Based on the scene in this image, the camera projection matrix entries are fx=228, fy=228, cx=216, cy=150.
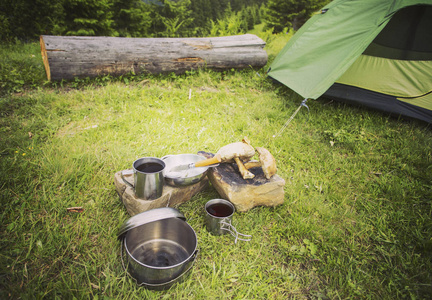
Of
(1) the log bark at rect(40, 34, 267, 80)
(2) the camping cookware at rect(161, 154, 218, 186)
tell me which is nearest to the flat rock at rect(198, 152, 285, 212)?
(2) the camping cookware at rect(161, 154, 218, 186)

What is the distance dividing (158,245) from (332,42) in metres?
3.84

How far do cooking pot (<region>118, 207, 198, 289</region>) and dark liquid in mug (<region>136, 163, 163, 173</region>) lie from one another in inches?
17.0

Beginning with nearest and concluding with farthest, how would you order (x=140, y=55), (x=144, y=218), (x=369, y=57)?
1. (x=144, y=218)
2. (x=369, y=57)
3. (x=140, y=55)

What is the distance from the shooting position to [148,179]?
182 cm

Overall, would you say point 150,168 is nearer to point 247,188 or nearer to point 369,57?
point 247,188

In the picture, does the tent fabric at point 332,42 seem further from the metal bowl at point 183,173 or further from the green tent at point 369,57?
Result: the metal bowl at point 183,173

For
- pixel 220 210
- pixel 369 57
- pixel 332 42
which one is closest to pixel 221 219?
pixel 220 210

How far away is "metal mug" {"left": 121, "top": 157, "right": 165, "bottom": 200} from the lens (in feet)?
5.96

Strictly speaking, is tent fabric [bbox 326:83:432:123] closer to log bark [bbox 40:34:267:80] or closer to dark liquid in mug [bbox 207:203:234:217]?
log bark [bbox 40:34:267:80]

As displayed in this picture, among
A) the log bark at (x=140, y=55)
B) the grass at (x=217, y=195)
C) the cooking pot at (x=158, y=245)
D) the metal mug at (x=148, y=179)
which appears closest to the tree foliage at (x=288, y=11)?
the log bark at (x=140, y=55)

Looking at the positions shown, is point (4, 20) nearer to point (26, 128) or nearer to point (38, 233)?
point (26, 128)

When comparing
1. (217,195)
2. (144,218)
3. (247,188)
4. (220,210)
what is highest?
(144,218)

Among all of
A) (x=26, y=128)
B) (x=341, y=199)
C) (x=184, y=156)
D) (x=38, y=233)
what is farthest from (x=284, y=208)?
(x=26, y=128)

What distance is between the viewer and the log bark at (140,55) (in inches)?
154
